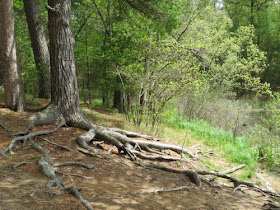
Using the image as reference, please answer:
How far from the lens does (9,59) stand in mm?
6418

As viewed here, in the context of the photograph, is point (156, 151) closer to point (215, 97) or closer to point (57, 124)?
point (57, 124)

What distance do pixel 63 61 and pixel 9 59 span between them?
159cm

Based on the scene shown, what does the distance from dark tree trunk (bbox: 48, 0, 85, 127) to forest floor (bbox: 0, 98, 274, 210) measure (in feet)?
2.11

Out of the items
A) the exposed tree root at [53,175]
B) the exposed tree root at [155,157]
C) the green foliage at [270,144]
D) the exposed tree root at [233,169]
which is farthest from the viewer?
the green foliage at [270,144]

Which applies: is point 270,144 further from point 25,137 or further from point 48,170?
point 25,137

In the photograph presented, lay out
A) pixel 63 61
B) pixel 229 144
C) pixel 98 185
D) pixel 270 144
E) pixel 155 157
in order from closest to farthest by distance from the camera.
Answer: pixel 98 185 < pixel 155 157 < pixel 63 61 < pixel 270 144 < pixel 229 144

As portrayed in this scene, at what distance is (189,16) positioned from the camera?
14578 millimetres

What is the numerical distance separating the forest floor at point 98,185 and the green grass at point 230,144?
194cm

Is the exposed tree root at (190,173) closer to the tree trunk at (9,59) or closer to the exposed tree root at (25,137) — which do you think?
the exposed tree root at (25,137)

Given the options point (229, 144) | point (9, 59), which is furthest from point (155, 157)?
point (9, 59)

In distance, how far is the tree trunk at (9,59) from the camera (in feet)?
20.6

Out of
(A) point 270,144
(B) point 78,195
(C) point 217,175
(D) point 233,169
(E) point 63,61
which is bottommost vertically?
(D) point 233,169

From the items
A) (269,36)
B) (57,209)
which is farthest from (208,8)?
(269,36)

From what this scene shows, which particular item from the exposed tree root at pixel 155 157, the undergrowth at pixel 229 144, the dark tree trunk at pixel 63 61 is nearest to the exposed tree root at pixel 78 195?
the exposed tree root at pixel 155 157
